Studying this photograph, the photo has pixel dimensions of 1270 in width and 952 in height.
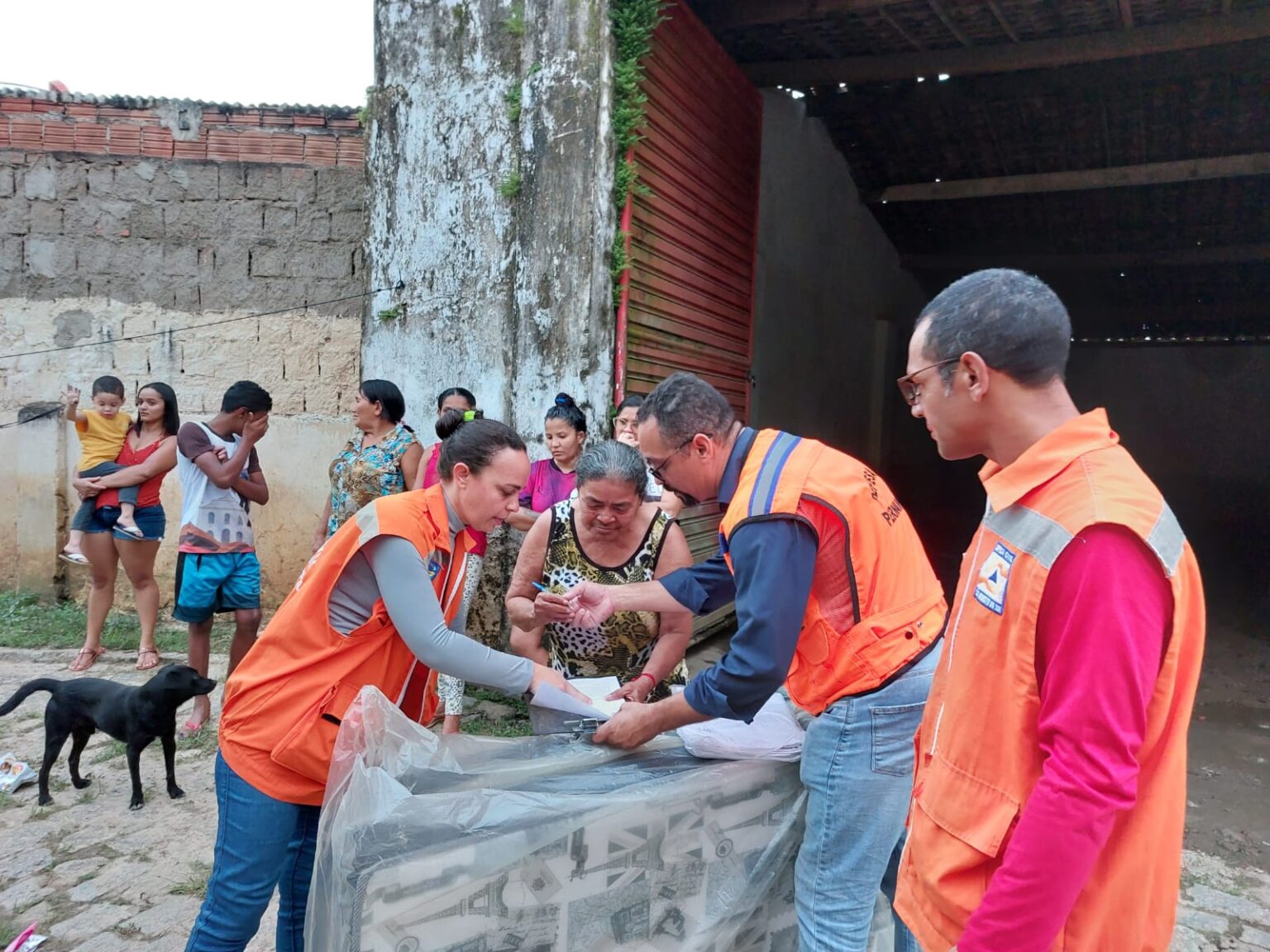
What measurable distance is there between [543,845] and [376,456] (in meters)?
2.89

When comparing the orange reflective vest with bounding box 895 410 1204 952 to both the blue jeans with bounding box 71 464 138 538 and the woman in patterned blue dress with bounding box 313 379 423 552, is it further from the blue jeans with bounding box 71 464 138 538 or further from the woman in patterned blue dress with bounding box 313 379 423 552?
the blue jeans with bounding box 71 464 138 538

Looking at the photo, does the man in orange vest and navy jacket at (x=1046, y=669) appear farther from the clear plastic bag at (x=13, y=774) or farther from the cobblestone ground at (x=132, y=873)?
the clear plastic bag at (x=13, y=774)

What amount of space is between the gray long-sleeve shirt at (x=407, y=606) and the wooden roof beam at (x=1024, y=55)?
541 centimetres

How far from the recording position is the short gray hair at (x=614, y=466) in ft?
8.57

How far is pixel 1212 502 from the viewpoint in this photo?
15523mm

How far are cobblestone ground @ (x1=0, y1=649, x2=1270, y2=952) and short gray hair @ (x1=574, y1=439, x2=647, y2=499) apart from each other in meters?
1.83

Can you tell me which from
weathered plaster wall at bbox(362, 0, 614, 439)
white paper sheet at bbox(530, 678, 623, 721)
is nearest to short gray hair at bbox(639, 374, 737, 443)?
white paper sheet at bbox(530, 678, 623, 721)

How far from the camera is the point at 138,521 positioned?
16.8 feet

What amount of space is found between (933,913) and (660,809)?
0.69 meters

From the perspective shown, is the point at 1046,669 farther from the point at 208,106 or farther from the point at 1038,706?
the point at 208,106

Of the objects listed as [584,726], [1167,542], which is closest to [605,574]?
[584,726]

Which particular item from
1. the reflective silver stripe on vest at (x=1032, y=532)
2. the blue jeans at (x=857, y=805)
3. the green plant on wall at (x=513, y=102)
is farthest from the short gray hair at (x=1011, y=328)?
the green plant on wall at (x=513, y=102)

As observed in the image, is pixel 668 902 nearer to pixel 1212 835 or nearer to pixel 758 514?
pixel 758 514

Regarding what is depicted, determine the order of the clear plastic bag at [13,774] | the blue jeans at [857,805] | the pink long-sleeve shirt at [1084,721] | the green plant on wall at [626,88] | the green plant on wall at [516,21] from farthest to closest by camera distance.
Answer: the green plant on wall at [516,21], the green plant on wall at [626,88], the clear plastic bag at [13,774], the blue jeans at [857,805], the pink long-sleeve shirt at [1084,721]
